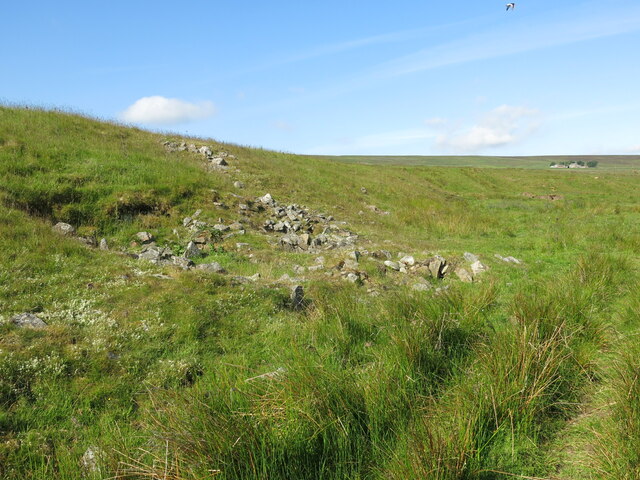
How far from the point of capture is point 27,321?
19.0 ft

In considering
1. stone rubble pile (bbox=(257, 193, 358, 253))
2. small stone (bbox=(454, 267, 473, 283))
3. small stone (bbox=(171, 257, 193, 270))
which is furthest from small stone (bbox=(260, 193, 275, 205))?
small stone (bbox=(454, 267, 473, 283))

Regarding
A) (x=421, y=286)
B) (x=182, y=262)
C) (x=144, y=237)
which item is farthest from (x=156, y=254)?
(x=421, y=286)

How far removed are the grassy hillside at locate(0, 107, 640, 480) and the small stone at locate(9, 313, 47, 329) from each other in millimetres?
69

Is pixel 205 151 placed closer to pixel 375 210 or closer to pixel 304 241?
pixel 375 210

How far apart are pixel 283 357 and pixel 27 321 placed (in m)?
3.79

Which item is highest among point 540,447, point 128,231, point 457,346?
point 128,231

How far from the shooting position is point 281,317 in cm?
708

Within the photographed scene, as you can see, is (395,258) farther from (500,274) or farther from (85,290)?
(85,290)

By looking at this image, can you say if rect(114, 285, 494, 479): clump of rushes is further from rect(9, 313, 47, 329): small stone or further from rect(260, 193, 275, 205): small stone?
rect(260, 193, 275, 205): small stone

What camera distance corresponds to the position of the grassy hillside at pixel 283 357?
3430 millimetres

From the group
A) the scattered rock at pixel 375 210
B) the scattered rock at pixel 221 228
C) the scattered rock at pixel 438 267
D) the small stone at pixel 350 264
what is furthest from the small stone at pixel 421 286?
the scattered rock at pixel 375 210

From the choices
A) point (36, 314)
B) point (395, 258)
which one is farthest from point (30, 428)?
point (395, 258)

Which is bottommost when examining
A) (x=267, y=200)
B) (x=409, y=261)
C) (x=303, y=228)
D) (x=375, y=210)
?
(x=409, y=261)

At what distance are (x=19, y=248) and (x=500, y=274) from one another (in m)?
11.0
